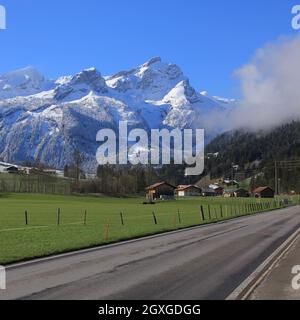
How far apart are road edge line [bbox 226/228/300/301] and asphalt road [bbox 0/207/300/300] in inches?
8.3

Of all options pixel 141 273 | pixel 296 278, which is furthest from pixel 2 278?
pixel 296 278

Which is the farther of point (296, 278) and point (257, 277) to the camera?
point (257, 277)

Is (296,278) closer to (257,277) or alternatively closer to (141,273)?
(257,277)

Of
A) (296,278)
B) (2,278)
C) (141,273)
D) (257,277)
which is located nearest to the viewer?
(2,278)

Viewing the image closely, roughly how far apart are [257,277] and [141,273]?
315 centimetres

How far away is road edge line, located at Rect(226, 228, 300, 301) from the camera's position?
13227 millimetres

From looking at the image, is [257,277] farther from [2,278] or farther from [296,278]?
[2,278]

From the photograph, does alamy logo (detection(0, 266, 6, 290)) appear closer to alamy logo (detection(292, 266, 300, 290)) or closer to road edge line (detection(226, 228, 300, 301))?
road edge line (detection(226, 228, 300, 301))

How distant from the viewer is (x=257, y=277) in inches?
642

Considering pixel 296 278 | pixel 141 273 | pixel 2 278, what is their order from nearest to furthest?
pixel 2 278 → pixel 296 278 → pixel 141 273
